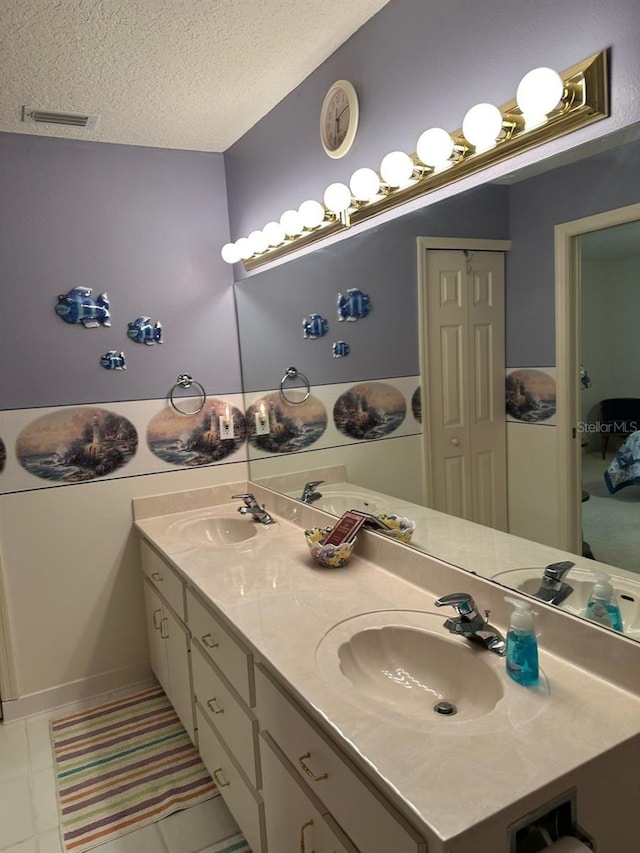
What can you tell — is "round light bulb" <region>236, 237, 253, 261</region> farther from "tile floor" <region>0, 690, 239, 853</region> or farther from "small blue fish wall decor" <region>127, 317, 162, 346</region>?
"tile floor" <region>0, 690, 239, 853</region>

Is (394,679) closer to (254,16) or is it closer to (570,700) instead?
(570,700)

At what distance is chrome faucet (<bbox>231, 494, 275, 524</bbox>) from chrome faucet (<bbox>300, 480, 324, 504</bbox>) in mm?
179

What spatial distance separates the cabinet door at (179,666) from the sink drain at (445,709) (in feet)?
3.49

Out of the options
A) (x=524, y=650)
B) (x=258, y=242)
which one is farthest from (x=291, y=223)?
(x=524, y=650)

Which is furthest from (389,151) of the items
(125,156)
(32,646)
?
(32,646)

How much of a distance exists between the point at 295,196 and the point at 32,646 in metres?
2.13

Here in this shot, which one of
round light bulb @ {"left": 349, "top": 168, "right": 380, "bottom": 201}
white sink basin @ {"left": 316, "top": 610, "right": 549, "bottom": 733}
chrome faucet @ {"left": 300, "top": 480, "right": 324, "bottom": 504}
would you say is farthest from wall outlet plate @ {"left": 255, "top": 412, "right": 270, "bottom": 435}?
white sink basin @ {"left": 316, "top": 610, "right": 549, "bottom": 733}

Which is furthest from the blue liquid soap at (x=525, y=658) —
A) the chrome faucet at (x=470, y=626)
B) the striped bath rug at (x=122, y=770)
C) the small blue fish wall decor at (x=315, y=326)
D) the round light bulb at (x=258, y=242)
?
the round light bulb at (x=258, y=242)

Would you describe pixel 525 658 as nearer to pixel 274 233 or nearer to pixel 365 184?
pixel 365 184

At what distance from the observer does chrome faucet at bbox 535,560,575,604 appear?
1.34m

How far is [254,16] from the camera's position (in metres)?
1.68

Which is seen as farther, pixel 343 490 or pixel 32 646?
pixel 32 646

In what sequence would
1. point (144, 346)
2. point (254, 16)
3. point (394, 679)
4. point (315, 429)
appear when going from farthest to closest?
point (144, 346)
point (315, 429)
point (254, 16)
point (394, 679)

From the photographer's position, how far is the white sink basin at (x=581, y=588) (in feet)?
4.01
